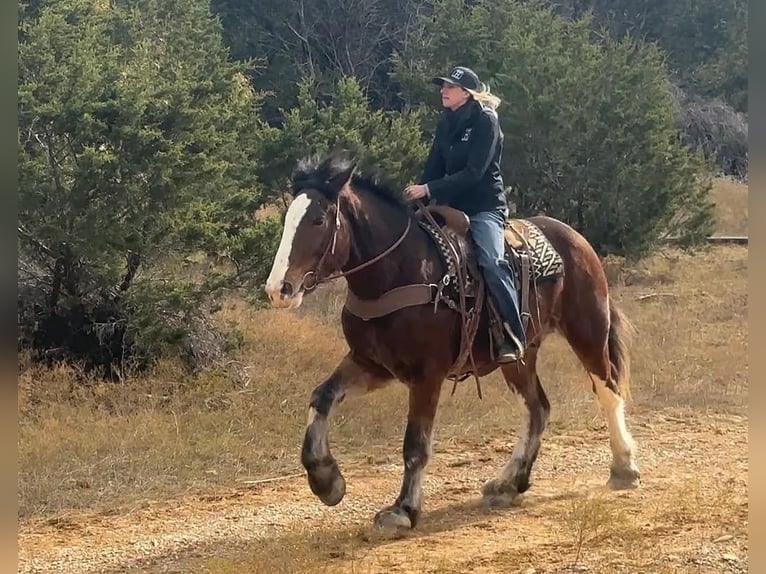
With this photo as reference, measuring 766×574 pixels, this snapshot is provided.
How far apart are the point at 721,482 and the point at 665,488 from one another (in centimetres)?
43

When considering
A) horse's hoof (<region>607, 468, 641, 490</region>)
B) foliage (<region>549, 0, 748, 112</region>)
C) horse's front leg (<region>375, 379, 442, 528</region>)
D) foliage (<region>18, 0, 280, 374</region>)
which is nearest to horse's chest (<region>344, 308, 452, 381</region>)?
horse's front leg (<region>375, 379, 442, 528</region>)

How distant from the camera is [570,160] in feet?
56.1

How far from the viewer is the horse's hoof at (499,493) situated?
6621mm

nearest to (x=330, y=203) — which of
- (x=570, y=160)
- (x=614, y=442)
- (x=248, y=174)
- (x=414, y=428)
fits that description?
(x=414, y=428)

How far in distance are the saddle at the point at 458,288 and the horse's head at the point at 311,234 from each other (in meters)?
0.41

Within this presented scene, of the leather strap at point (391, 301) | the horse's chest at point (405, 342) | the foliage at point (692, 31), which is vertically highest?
the foliage at point (692, 31)

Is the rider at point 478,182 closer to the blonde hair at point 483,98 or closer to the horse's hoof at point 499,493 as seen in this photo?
the blonde hair at point 483,98

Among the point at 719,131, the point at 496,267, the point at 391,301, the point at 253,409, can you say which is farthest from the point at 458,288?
the point at 719,131

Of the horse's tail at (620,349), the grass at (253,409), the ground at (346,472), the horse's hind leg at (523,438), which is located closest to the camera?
the ground at (346,472)

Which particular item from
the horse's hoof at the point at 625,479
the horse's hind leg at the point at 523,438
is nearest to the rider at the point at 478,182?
the horse's hind leg at the point at 523,438

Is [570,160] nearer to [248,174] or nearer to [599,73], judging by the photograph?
[599,73]

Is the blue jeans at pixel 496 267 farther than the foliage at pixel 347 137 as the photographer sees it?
No

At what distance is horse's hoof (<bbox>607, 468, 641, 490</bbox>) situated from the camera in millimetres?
7004

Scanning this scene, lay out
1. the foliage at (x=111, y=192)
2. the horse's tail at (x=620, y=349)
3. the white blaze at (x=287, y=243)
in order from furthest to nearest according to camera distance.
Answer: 1. the foliage at (x=111, y=192)
2. the horse's tail at (x=620, y=349)
3. the white blaze at (x=287, y=243)
